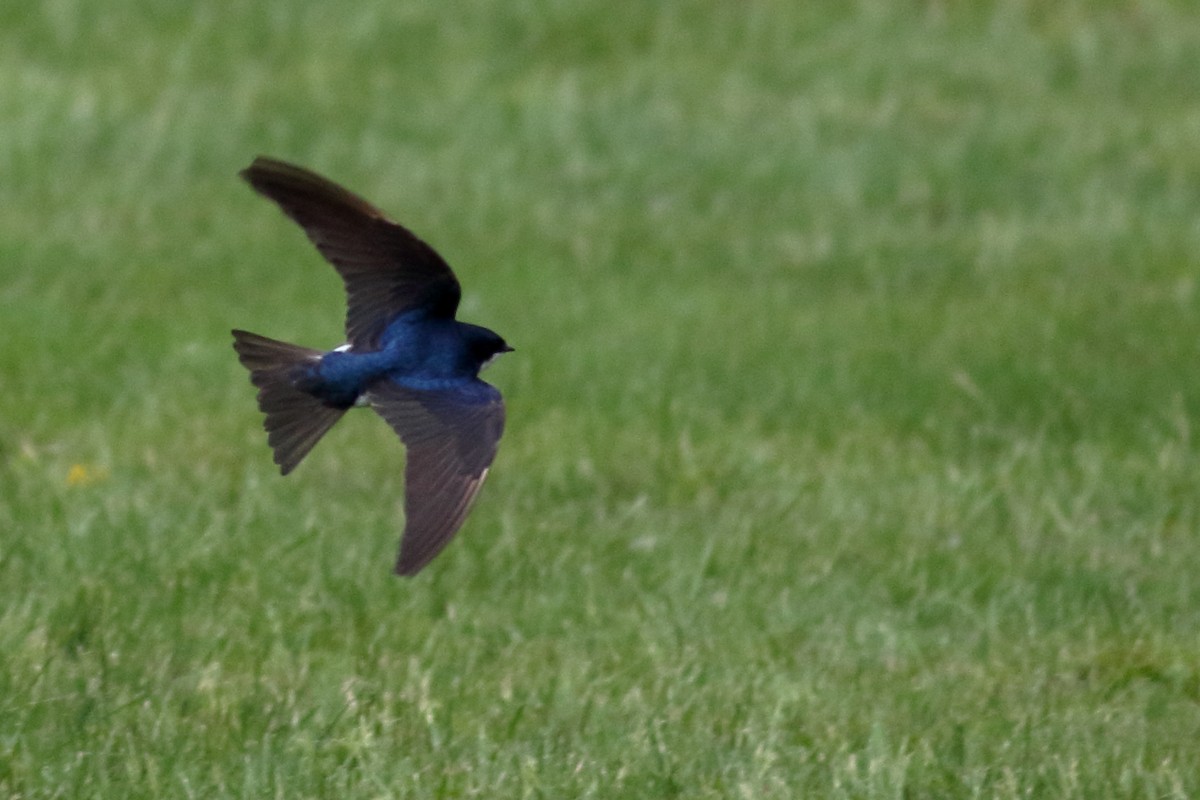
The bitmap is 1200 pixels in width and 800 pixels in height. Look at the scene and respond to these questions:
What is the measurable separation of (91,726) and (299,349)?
36.5 inches

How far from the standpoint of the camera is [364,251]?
5090 millimetres

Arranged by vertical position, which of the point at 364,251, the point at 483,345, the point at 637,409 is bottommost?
the point at 637,409

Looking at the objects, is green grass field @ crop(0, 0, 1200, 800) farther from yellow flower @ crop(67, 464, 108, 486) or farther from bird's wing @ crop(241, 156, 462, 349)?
bird's wing @ crop(241, 156, 462, 349)

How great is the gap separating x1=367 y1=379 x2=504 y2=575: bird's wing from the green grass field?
0.44 metres

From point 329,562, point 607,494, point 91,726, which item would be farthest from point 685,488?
point 91,726

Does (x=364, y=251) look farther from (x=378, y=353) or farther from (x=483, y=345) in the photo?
(x=483, y=345)

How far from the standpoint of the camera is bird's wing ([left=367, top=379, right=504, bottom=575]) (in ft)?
14.6

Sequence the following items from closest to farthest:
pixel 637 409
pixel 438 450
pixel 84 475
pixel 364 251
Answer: pixel 438 450 → pixel 364 251 → pixel 84 475 → pixel 637 409

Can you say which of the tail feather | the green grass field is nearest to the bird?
the tail feather

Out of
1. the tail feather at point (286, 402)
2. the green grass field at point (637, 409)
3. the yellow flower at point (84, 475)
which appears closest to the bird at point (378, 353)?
the tail feather at point (286, 402)

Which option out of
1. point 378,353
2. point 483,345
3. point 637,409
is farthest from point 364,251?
point 637,409

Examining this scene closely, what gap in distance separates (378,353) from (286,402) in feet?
0.75

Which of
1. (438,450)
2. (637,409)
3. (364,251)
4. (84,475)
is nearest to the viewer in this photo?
(438,450)

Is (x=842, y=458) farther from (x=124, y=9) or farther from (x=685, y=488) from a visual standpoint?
(x=124, y=9)
